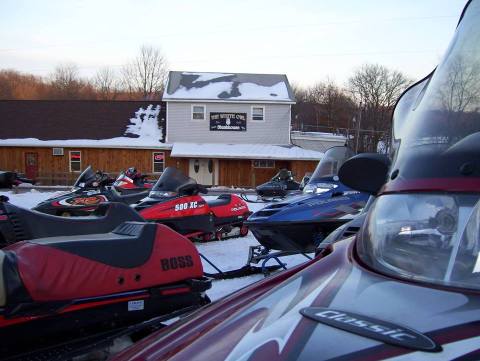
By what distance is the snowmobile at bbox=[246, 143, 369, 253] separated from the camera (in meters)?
6.04

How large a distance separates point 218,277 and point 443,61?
427 cm

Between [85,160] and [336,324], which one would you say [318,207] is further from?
[85,160]

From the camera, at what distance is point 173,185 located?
826 centimetres

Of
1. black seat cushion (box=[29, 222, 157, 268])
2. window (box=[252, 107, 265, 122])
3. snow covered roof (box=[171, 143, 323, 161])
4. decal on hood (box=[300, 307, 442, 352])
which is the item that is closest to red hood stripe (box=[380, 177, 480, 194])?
decal on hood (box=[300, 307, 442, 352])

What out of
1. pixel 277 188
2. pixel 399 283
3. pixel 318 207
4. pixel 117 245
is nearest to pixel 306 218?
pixel 318 207

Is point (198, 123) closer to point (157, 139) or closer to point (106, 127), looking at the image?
point (157, 139)

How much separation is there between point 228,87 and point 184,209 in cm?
2291

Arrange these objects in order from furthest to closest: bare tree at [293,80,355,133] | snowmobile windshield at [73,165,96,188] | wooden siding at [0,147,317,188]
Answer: bare tree at [293,80,355,133]
wooden siding at [0,147,317,188]
snowmobile windshield at [73,165,96,188]

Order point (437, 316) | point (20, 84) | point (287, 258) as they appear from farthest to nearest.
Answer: point (20, 84) → point (287, 258) → point (437, 316)

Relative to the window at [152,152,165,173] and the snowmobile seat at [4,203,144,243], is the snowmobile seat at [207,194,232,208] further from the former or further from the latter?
the window at [152,152,165,173]

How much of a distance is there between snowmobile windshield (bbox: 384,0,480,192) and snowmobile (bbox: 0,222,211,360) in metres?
2.06

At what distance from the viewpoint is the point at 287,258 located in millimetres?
7258

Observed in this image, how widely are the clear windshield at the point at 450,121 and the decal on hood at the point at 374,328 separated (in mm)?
556

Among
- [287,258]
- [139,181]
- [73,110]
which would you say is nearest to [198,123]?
[73,110]
